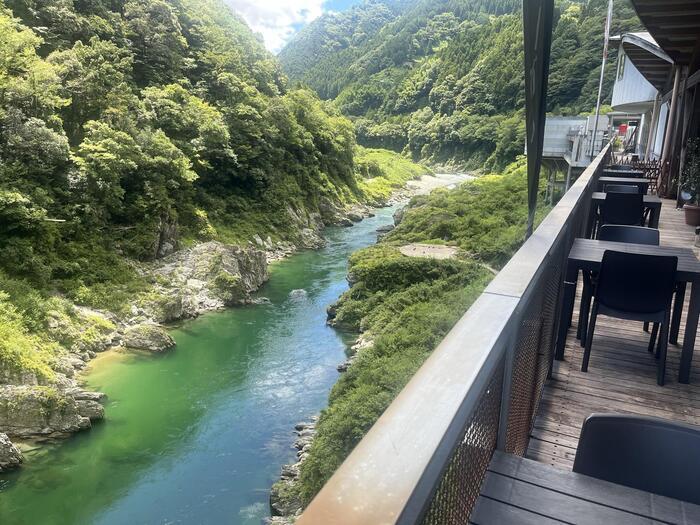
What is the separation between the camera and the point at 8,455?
9.95m

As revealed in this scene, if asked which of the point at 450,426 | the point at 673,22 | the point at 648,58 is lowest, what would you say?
the point at 450,426

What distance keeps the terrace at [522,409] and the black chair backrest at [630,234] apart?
655mm

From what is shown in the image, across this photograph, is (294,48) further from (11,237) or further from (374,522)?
(374,522)

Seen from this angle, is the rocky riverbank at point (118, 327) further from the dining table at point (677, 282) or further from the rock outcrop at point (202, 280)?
the dining table at point (677, 282)

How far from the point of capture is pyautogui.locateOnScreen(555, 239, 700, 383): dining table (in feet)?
10.5

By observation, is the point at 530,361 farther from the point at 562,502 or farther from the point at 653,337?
the point at 653,337

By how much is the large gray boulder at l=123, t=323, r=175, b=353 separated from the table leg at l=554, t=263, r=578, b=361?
542 inches

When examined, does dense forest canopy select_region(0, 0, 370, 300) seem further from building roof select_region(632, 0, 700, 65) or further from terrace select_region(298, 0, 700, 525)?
terrace select_region(298, 0, 700, 525)

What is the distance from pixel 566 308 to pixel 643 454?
2196 mm

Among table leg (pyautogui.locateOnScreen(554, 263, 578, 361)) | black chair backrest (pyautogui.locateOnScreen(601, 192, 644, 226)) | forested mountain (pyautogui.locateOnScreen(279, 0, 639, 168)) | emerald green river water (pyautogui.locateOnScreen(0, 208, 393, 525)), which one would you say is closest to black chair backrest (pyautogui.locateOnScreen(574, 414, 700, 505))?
table leg (pyautogui.locateOnScreen(554, 263, 578, 361))

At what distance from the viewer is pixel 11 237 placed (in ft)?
51.8

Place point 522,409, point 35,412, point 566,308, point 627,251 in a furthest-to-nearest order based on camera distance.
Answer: point 35,412
point 627,251
point 566,308
point 522,409

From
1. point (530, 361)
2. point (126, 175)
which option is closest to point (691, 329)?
point (530, 361)

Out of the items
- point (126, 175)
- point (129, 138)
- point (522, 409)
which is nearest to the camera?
point (522, 409)
